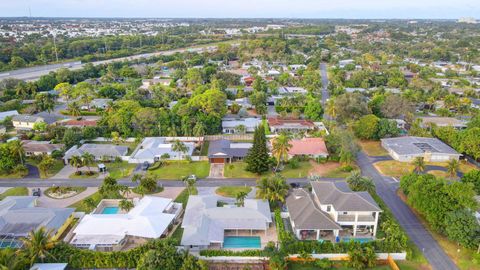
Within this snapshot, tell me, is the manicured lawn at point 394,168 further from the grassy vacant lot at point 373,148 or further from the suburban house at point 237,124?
the suburban house at point 237,124

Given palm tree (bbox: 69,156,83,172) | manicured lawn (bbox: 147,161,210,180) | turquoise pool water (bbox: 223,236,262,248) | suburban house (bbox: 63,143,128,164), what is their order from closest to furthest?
1. turquoise pool water (bbox: 223,236,262,248)
2. palm tree (bbox: 69,156,83,172)
3. manicured lawn (bbox: 147,161,210,180)
4. suburban house (bbox: 63,143,128,164)

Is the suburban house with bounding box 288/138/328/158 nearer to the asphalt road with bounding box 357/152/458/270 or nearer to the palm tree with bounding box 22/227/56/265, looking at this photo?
the asphalt road with bounding box 357/152/458/270

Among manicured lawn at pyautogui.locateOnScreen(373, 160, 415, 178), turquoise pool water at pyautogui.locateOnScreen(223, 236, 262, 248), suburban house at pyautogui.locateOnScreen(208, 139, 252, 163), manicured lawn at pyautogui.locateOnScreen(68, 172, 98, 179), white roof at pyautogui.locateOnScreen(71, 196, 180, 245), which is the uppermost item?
suburban house at pyautogui.locateOnScreen(208, 139, 252, 163)

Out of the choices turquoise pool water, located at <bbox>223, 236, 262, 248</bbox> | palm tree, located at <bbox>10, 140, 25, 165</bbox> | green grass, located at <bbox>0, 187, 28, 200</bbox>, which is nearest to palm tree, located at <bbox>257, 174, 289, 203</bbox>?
turquoise pool water, located at <bbox>223, 236, 262, 248</bbox>

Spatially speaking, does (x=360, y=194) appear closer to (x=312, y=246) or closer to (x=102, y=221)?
(x=312, y=246)

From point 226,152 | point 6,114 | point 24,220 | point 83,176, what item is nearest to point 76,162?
point 83,176

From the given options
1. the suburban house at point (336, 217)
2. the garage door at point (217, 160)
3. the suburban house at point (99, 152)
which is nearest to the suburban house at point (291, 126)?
the garage door at point (217, 160)

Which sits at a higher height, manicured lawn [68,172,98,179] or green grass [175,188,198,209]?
manicured lawn [68,172,98,179]
